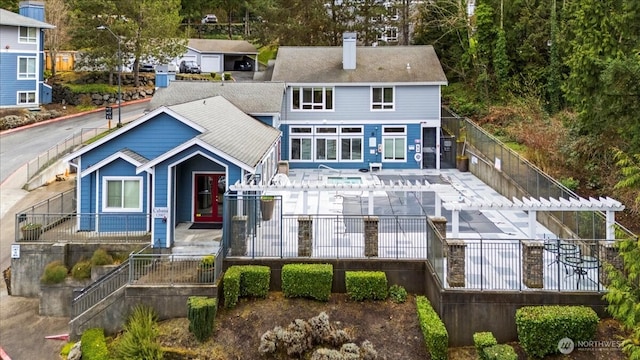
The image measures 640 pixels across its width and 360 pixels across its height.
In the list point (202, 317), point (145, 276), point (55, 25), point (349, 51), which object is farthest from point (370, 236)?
point (55, 25)

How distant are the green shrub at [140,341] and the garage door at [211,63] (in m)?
47.3

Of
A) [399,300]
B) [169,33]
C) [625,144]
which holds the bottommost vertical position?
[399,300]

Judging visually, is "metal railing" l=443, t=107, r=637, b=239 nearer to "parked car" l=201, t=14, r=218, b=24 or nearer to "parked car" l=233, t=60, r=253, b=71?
"parked car" l=233, t=60, r=253, b=71

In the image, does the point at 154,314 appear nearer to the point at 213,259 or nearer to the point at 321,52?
the point at 213,259

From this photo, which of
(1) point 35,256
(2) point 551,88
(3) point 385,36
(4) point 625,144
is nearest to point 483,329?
(4) point 625,144

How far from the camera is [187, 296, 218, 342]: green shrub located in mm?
13203

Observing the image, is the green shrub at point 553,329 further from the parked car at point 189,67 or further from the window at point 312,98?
the parked car at point 189,67

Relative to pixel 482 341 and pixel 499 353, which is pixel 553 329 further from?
pixel 482 341

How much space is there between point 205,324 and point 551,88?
26.9 metres

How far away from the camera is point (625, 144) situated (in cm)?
1686

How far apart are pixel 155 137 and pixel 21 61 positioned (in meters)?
27.7

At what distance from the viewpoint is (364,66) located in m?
33.1

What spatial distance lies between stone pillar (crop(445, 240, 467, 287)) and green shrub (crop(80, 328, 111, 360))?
9.51 m

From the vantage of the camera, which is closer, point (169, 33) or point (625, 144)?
point (625, 144)
